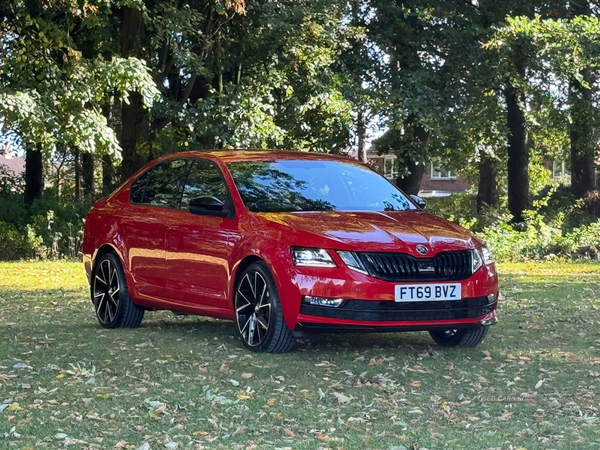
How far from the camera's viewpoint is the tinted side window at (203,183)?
888cm

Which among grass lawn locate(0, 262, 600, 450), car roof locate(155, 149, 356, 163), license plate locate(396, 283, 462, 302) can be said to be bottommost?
grass lawn locate(0, 262, 600, 450)

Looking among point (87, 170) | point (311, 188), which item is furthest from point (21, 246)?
point (311, 188)

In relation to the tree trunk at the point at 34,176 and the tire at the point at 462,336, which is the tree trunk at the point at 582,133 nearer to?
the tree trunk at the point at 34,176

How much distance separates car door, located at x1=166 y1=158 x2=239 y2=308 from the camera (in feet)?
27.9

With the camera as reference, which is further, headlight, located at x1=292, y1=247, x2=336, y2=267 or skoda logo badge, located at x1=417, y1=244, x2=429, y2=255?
skoda logo badge, located at x1=417, y1=244, x2=429, y2=255

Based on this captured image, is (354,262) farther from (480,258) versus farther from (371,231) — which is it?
(480,258)

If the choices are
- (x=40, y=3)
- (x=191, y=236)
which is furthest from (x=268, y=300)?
(x=40, y=3)

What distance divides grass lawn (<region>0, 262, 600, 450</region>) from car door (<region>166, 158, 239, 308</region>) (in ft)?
1.53

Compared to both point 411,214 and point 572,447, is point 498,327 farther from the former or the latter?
point 572,447

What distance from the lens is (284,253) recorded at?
7.77 m

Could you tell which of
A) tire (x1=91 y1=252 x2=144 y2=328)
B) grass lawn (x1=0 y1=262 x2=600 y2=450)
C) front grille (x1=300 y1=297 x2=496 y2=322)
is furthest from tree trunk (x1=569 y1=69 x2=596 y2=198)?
front grille (x1=300 y1=297 x2=496 y2=322)

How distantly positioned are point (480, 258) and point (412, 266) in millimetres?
802

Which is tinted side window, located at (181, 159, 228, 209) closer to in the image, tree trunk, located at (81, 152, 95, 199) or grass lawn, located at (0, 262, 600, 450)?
grass lawn, located at (0, 262, 600, 450)

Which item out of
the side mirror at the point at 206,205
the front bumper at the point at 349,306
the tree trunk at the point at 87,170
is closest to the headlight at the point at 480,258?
the front bumper at the point at 349,306
